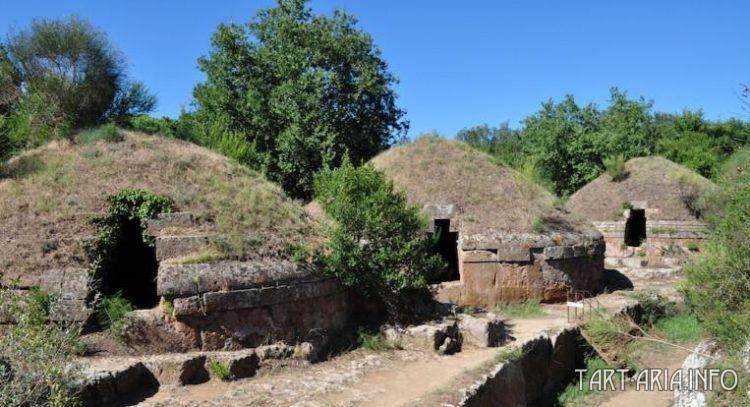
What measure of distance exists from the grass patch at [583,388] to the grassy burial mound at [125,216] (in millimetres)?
4837

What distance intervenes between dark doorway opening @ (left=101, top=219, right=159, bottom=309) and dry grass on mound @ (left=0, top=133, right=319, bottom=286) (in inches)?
27.8

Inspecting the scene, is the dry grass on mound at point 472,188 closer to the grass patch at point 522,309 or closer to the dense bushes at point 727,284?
the grass patch at point 522,309

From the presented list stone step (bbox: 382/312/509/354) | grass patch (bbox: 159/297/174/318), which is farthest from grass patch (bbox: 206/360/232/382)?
stone step (bbox: 382/312/509/354)

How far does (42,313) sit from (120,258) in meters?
2.19

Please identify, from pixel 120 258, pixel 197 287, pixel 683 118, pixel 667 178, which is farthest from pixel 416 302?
pixel 683 118

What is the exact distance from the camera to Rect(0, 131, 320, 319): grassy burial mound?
7.76 meters

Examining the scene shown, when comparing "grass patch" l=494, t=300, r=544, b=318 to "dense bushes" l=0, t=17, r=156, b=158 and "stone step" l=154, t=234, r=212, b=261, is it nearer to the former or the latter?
"stone step" l=154, t=234, r=212, b=261

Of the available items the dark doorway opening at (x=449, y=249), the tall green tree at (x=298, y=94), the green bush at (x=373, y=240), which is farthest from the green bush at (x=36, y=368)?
the tall green tree at (x=298, y=94)

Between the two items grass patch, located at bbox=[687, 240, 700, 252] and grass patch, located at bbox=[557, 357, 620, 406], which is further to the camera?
grass patch, located at bbox=[687, 240, 700, 252]

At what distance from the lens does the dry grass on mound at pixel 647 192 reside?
19.3m

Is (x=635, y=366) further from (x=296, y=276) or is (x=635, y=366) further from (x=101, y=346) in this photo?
(x=101, y=346)

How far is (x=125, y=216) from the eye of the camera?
8672 millimetres

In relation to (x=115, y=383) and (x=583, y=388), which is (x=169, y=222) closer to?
(x=115, y=383)

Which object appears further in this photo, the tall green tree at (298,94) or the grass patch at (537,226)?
the tall green tree at (298,94)
